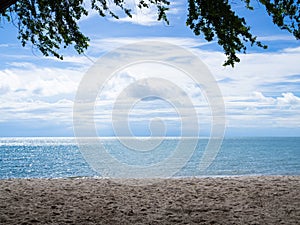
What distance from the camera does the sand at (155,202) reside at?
7.33 meters

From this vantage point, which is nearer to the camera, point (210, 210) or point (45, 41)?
point (210, 210)

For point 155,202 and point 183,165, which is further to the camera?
point 183,165

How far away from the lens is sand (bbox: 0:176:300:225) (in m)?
7.33

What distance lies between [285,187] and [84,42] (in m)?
7.39

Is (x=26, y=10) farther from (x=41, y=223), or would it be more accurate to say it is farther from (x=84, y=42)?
(x=41, y=223)

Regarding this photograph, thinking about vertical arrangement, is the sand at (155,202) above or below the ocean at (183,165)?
above

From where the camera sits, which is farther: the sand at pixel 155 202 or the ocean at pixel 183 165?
the ocean at pixel 183 165

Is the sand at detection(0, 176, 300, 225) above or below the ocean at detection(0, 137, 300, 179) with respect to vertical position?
above

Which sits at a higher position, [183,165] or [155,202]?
[155,202]

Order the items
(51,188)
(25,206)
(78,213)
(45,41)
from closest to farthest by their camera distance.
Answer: (78,213)
(25,206)
(45,41)
(51,188)

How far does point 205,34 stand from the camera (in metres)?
8.08

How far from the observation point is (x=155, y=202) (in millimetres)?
8805

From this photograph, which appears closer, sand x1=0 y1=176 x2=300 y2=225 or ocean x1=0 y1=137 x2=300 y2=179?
sand x1=0 y1=176 x2=300 y2=225

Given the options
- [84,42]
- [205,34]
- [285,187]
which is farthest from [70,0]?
[285,187]
